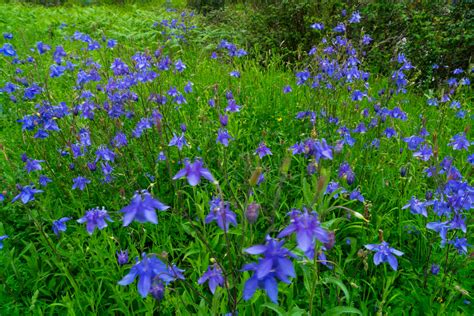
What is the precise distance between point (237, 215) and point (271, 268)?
1373 millimetres

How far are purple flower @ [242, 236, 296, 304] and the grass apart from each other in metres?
0.16

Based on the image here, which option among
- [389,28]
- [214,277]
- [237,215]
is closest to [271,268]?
[214,277]

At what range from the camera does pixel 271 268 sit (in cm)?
104

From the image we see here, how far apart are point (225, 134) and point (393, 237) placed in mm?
1188

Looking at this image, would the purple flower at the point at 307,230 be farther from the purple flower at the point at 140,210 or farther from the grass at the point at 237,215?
the purple flower at the point at 140,210

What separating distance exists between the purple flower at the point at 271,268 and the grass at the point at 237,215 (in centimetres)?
16

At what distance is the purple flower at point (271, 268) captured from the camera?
103 centimetres

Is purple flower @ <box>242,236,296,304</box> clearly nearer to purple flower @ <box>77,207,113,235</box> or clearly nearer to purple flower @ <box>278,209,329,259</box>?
purple flower @ <box>278,209,329,259</box>

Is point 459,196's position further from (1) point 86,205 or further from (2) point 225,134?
(1) point 86,205

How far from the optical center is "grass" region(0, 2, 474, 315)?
5.72 feet

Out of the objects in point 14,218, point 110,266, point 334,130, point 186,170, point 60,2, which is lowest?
point 60,2

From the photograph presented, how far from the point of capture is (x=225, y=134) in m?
2.24

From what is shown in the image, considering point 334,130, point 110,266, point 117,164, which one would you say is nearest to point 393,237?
point 334,130

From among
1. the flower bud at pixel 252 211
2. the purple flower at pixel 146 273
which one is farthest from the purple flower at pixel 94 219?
the flower bud at pixel 252 211
